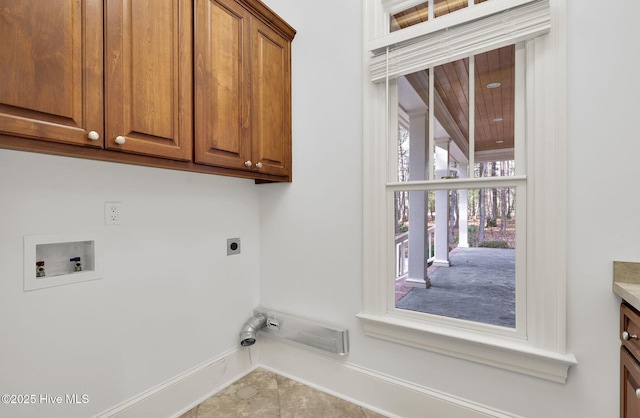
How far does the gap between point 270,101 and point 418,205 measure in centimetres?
117

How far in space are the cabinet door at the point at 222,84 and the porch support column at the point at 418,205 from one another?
1010 mm

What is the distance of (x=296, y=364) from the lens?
6.80 ft

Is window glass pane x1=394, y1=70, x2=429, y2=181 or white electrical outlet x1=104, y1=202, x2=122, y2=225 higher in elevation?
window glass pane x1=394, y1=70, x2=429, y2=181

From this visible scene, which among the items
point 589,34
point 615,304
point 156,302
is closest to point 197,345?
point 156,302

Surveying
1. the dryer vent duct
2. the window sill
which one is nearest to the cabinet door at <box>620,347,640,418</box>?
the window sill

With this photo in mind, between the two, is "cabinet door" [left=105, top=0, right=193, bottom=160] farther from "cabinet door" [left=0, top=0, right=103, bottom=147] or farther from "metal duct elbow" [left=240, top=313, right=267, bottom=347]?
"metal duct elbow" [left=240, top=313, right=267, bottom=347]

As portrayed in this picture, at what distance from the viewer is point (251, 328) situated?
2.08m

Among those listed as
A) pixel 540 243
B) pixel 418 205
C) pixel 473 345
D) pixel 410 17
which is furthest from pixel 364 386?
pixel 410 17

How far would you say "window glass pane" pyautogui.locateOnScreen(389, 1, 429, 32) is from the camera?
5.71 feet

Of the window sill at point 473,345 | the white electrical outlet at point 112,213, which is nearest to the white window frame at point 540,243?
the window sill at point 473,345

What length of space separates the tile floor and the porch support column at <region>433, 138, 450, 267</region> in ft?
3.36

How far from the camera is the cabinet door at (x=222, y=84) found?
149cm

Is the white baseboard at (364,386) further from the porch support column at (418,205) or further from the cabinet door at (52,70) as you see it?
the cabinet door at (52,70)

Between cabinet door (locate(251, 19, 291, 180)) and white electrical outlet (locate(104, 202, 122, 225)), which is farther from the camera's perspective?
cabinet door (locate(251, 19, 291, 180))
